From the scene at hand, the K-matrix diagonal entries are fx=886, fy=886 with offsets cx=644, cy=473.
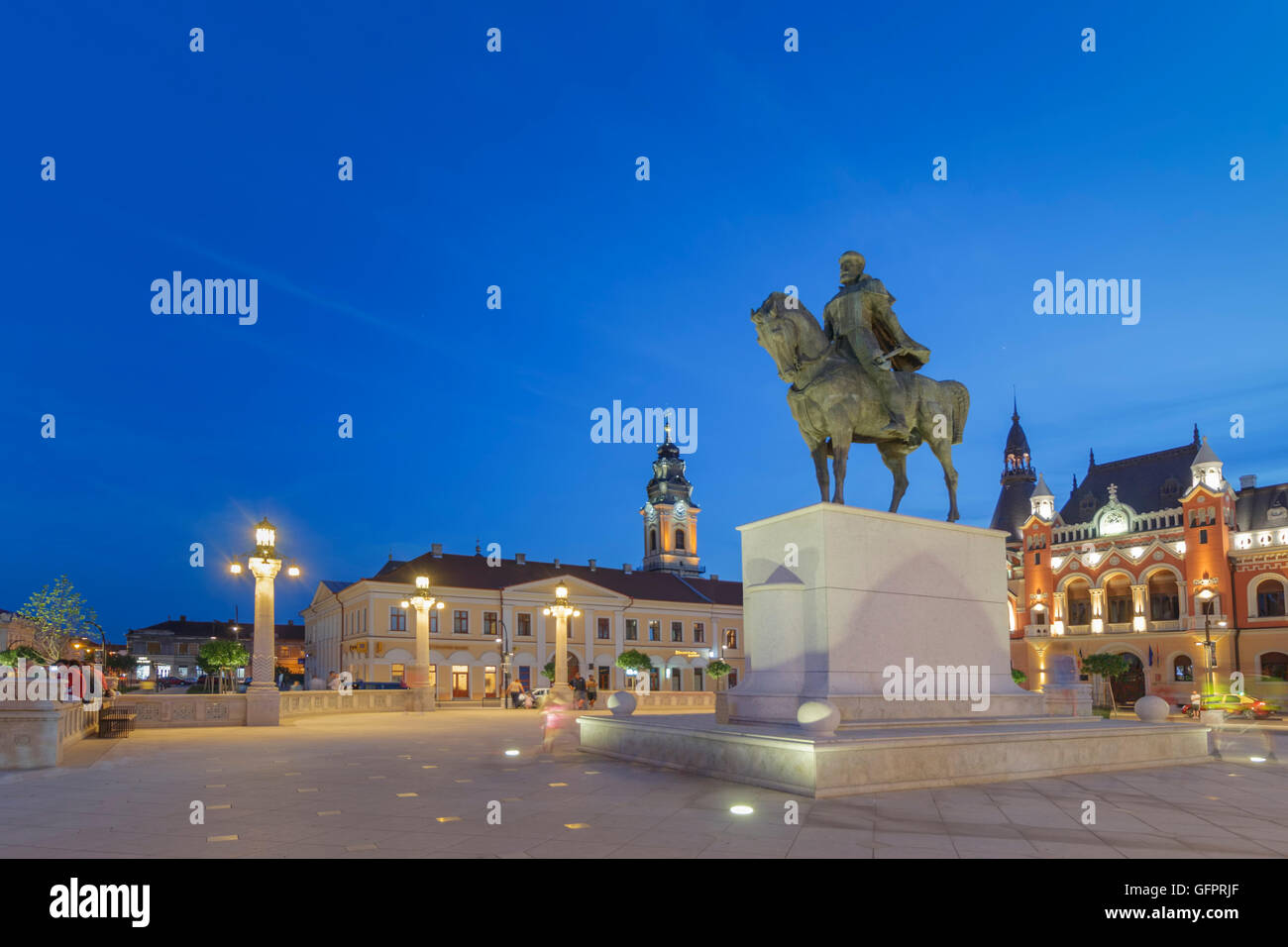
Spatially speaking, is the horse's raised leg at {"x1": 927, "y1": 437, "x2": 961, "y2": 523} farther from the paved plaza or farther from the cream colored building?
the cream colored building

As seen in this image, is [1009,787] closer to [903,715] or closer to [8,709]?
[903,715]

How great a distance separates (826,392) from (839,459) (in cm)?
108

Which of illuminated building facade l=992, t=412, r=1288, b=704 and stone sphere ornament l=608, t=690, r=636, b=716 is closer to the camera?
stone sphere ornament l=608, t=690, r=636, b=716

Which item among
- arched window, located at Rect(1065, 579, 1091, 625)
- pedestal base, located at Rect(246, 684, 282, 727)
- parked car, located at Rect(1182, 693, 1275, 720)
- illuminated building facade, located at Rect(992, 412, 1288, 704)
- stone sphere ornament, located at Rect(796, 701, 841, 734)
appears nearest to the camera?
stone sphere ornament, located at Rect(796, 701, 841, 734)

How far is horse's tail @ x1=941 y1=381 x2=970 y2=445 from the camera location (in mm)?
16016

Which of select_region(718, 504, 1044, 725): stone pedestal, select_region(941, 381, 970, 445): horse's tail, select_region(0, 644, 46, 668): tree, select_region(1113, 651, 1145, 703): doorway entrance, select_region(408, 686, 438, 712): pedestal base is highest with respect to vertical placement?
select_region(941, 381, 970, 445): horse's tail

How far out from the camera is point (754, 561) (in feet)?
47.3

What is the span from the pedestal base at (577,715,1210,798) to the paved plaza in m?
0.27

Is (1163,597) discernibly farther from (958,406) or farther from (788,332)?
(788,332)

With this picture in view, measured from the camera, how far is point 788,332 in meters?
14.1

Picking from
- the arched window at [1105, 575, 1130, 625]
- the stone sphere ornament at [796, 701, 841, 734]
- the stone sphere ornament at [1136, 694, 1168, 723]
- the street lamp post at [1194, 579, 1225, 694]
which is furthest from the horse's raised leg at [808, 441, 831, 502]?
the arched window at [1105, 575, 1130, 625]

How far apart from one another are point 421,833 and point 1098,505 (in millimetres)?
64978

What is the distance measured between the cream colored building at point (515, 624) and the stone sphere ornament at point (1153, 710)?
146 ft

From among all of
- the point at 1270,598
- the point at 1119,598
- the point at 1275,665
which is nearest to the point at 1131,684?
the point at 1119,598
